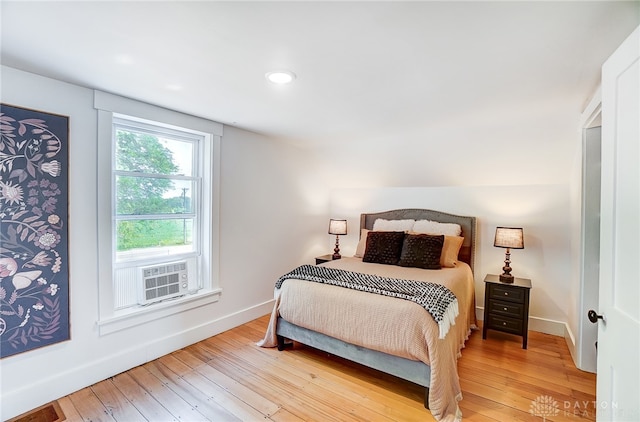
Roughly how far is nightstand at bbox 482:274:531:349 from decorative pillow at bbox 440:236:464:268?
1.27 ft

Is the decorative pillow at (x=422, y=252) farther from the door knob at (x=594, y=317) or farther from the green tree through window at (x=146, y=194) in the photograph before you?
the green tree through window at (x=146, y=194)

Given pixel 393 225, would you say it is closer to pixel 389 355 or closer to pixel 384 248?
pixel 384 248

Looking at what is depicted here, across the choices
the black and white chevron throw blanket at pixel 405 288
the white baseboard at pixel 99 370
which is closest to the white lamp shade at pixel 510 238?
the black and white chevron throw blanket at pixel 405 288

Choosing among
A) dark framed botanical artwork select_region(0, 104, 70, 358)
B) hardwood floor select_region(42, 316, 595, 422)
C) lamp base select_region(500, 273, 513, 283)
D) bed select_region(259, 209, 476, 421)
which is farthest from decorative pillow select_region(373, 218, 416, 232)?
dark framed botanical artwork select_region(0, 104, 70, 358)

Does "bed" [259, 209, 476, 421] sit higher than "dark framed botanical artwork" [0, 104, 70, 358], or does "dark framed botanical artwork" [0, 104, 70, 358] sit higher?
"dark framed botanical artwork" [0, 104, 70, 358]

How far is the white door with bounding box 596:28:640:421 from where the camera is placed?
42.6 inches

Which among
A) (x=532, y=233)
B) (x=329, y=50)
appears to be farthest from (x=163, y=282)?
(x=532, y=233)

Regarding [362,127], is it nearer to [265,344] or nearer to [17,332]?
[265,344]

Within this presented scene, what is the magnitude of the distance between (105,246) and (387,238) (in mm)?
2729

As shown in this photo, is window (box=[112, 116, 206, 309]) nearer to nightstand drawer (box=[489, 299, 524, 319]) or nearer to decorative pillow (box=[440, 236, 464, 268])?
decorative pillow (box=[440, 236, 464, 268])

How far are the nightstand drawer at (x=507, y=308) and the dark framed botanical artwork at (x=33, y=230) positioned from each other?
3.71 m

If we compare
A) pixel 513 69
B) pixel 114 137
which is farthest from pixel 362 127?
pixel 114 137

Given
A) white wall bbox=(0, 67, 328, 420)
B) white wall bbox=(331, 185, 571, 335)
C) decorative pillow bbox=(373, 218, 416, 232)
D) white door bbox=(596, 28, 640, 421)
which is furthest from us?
decorative pillow bbox=(373, 218, 416, 232)

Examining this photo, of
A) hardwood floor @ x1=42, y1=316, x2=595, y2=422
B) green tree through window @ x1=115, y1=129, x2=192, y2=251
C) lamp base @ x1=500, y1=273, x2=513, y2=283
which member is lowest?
hardwood floor @ x1=42, y1=316, x2=595, y2=422
